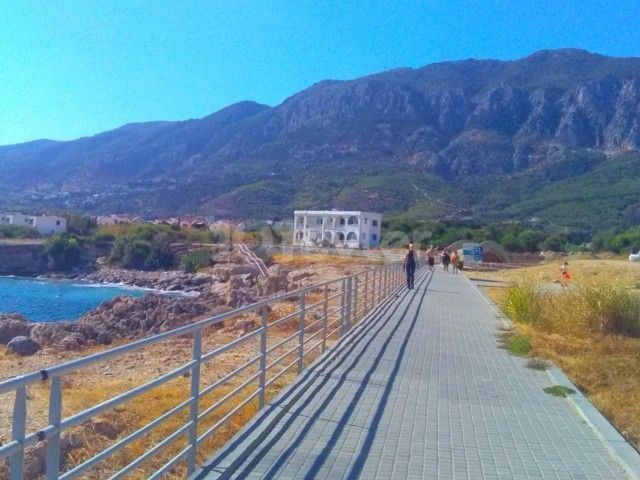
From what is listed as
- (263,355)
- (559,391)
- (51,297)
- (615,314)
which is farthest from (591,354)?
(51,297)

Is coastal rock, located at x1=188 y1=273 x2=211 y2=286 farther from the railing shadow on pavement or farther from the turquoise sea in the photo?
the railing shadow on pavement

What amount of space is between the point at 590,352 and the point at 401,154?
111033 millimetres

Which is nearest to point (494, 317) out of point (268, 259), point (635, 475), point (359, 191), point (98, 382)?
point (98, 382)

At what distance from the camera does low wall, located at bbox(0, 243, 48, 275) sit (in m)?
73.5

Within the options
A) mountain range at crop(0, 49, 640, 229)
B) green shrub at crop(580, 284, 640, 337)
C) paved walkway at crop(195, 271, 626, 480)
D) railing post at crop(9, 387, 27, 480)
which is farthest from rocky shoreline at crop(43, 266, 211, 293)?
railing post at crop(9, 387, 27, 480)

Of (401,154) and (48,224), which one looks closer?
(48,224)

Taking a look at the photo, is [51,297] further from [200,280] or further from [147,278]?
[147,278]

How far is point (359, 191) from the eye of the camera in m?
105

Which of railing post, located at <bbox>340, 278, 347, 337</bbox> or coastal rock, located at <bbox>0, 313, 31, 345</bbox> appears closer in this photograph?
railing post, located at <bbox>340, 278, 347, 337</bbox>

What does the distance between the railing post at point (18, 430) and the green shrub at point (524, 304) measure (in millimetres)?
13307

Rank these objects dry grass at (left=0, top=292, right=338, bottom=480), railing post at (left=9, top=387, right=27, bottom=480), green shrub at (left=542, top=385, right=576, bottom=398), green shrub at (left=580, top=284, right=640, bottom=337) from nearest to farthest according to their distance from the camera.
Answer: railing post at (left=9, top=387, right=27, bottom=480) < dry grass at (left=0, top=292, right=338, bottom=480) < green shrub at (left=542, top=385, right=576, bottom=398) < green shrub at (left=580, top=284, right=640, bottom=337)

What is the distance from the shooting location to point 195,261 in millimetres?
70250

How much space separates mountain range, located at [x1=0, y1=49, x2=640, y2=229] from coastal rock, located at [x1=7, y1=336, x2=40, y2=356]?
78411 mm

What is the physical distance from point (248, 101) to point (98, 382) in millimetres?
169273
